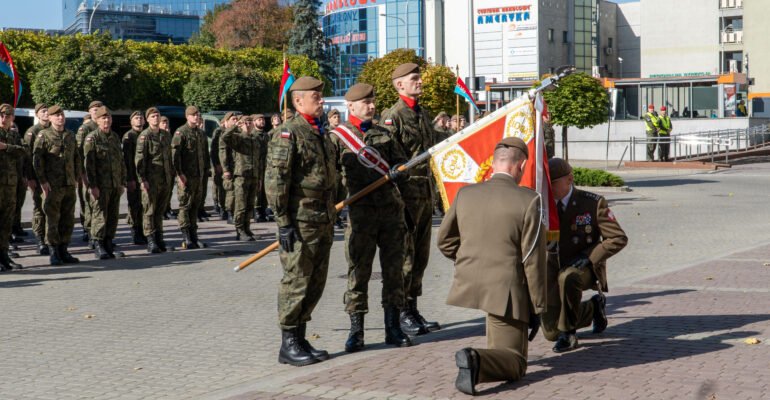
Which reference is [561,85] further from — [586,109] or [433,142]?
[433,142]

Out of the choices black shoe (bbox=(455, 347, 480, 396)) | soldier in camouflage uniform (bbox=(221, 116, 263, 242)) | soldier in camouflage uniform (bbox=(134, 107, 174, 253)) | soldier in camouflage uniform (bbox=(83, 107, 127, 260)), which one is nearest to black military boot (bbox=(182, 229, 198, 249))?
soldier in camouflage uniform (bbox=(134, 107, 174, 253))

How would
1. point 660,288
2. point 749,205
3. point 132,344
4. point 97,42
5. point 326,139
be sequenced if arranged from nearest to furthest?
point 326,139 → point 132,344 → point 660,288 → point 749,205 → point 97,42

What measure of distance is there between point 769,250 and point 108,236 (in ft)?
28.6

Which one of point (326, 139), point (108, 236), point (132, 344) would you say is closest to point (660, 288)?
point (326, 139)

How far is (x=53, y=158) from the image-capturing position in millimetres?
13219

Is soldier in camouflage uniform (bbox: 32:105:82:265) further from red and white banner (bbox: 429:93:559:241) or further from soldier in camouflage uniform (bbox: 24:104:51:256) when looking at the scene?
red and white banner (bbox: 429:93:559:241)

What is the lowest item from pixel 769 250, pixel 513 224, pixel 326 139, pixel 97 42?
pixel 769 250

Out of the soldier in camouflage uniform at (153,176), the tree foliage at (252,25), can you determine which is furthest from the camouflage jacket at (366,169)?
the tree foliage at (252,25)

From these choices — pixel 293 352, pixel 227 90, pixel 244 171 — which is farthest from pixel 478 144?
pixel 227 90

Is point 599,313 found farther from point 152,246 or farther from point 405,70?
point 152,246

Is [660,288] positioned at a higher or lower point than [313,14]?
lower

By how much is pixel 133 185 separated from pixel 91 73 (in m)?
23.4

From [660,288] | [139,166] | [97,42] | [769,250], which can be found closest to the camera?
[660,288]

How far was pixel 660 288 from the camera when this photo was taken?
1030 cm
